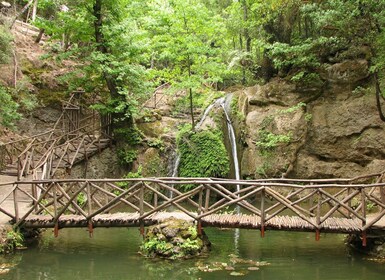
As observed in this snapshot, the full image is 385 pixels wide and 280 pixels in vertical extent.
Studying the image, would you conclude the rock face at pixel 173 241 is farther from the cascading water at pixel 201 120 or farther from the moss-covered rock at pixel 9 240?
the cascading water at pixel 201 120

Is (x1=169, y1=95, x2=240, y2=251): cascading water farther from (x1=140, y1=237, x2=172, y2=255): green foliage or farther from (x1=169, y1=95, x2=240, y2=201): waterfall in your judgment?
(x1=140, y1=237, x2=172, y2=255): green foliage

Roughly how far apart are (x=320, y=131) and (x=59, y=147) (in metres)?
11.1

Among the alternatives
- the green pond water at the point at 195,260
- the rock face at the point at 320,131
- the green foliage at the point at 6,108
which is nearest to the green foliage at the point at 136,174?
the rock face at the point at 320,131

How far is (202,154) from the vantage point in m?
17.1

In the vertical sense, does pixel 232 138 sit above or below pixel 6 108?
below

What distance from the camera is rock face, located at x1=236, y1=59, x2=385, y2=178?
15.8 metres

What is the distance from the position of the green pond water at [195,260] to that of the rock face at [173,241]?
0.22 m

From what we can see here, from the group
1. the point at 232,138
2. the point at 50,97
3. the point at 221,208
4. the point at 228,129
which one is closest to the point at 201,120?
the point at 228,129

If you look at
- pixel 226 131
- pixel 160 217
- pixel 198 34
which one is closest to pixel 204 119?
pixel 226 131

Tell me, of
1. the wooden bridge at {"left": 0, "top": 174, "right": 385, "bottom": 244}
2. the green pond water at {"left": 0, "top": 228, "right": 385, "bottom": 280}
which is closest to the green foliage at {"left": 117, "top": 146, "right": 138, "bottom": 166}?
the green pond water at {"left": 0, "top": 228, "right": 385, "bottom": 280}

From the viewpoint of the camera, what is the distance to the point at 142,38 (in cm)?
1739

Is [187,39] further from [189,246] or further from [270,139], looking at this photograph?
[189,246]

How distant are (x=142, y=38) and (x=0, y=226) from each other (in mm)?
10899

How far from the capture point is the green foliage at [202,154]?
1673 cm
